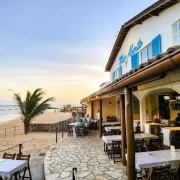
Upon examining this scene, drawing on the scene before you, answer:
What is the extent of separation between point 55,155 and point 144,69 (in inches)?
288

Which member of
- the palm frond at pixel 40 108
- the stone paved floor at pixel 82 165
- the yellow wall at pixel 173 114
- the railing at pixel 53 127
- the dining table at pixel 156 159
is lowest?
the stone paved floor at pixel 82 165

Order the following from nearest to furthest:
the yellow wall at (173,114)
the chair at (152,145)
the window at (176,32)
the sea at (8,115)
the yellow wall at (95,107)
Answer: the chair at (152,145) < the window at (176,32) < the yellow wall at (173,114) < the yellow wall at (95,107) < the sea at (8,115)

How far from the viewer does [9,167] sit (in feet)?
19.7

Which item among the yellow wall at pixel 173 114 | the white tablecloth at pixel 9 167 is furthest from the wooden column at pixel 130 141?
the yellow wall at pixel 173 114

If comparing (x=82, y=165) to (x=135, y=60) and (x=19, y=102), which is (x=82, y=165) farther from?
(x=19, y=102)

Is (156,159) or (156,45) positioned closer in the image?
(156,159)

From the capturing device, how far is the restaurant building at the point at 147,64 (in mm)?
3797

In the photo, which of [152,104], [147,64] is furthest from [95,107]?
[147,64]

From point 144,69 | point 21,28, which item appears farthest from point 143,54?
point 21,28

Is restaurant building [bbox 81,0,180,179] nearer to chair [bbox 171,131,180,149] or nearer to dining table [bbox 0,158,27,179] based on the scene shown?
chair [bbox 171,131,180,149]

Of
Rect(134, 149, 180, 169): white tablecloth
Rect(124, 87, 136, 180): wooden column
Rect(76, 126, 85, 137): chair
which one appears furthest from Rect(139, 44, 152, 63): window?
Rect(76, 126, 85, 137): chair

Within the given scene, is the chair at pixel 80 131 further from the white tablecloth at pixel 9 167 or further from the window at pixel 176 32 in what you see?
the window at pixel 176 32

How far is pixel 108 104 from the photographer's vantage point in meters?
20.0

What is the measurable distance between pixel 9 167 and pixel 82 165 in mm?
2986
